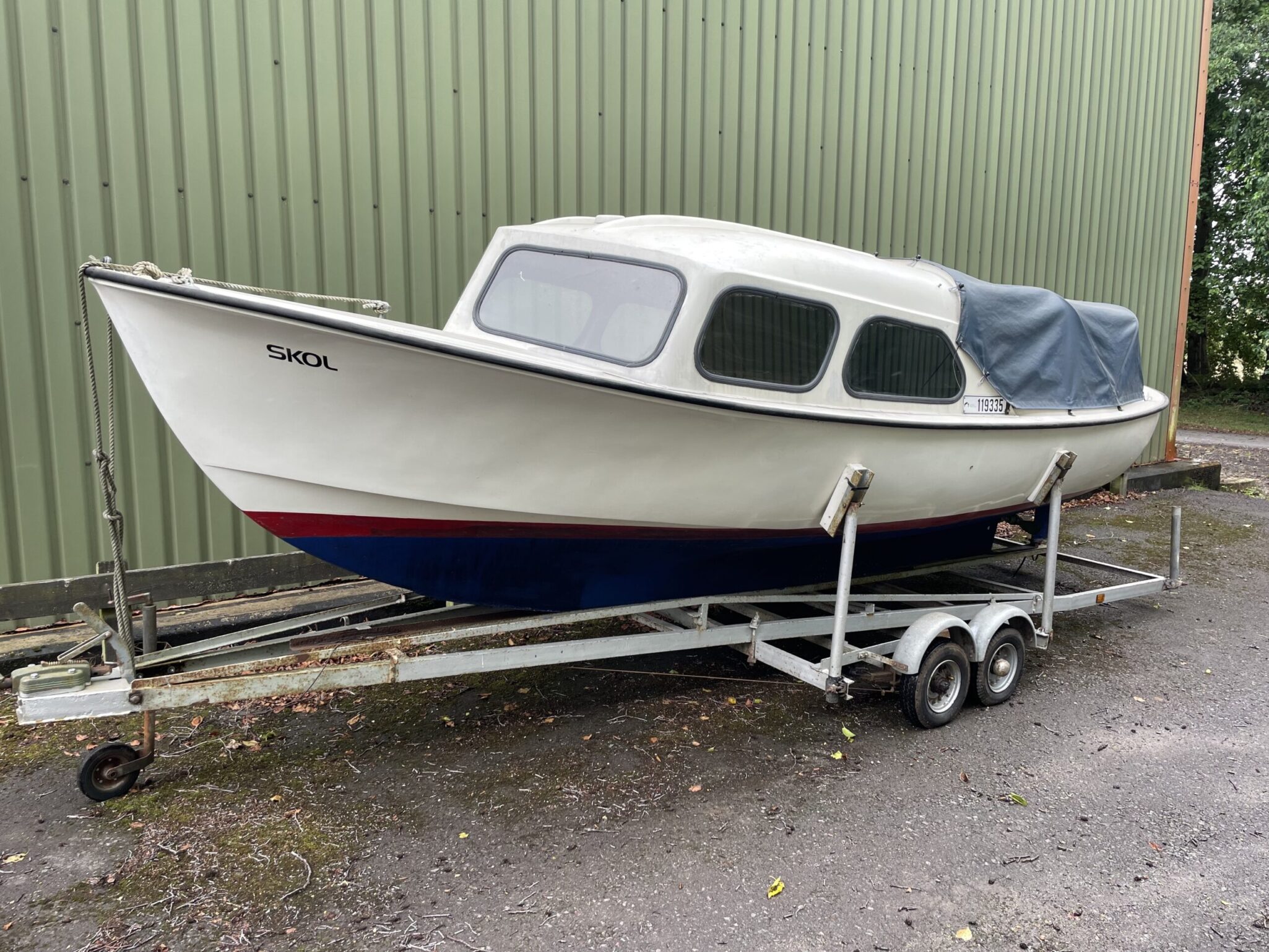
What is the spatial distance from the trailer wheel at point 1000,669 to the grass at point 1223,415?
1652 cm

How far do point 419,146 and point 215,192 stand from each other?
133 cm

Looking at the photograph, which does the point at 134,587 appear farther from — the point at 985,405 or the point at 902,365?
the point at 985,405

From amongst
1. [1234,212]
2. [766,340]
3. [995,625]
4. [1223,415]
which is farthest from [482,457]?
[1234,212]

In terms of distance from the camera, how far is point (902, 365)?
420 centimetres

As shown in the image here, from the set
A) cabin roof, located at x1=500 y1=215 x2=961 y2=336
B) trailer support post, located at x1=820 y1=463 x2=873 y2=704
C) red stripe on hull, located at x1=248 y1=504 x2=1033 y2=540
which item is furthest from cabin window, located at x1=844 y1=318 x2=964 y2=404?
red stripe on hull, located at x1=248 y1=504 x2=1033 y2=540

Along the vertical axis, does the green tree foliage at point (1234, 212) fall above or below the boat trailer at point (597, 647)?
above

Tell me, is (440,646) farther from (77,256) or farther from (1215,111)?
(1215,111)

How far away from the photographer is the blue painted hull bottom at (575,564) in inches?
134

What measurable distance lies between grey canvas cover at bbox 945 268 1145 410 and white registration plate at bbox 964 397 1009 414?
5 cm

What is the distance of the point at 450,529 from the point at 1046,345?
3592 mm

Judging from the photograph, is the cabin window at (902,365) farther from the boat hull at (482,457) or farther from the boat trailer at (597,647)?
the boat trailer at (597,647)

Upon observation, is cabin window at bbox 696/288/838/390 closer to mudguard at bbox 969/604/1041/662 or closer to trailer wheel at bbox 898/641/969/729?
trailer wheel at bbox 898/641/969/729

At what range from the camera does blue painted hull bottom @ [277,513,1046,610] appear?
11.2 feet

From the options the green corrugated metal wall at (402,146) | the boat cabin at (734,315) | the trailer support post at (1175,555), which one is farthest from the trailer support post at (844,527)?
the green corrugated metal wall at (402,146)
